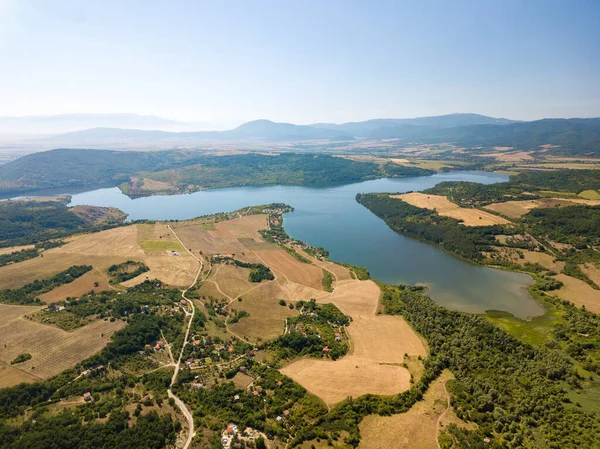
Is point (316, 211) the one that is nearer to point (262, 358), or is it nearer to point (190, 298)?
point (190, 298)

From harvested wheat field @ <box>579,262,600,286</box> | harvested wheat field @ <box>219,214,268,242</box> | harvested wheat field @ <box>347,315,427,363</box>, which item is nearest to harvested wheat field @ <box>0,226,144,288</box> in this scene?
harvested wheat field @ <box>219,214,268,242</box>

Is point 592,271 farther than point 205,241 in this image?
No

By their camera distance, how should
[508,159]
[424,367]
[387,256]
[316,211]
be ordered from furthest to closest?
1. [508,159]
2. [316,211]
3. [387,256]
4. [424,367]

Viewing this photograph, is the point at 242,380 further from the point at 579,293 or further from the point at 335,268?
the point at 579,293

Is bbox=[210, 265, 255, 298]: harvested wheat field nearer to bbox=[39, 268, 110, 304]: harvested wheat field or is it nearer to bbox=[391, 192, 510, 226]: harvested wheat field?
bbox=[39, 268, 110, 304]: harvested wheat field

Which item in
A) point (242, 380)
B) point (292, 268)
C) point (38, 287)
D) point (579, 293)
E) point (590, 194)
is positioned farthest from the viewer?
point (590, 194)

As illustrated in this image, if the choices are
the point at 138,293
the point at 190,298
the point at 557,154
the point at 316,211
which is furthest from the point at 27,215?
the point at 557,154

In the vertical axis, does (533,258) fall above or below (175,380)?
above

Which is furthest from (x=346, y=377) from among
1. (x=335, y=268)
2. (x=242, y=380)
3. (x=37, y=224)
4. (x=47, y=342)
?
(x=37, y=224)
